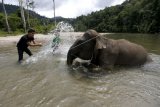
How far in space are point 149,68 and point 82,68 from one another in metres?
2.26

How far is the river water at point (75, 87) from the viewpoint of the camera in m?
5.95

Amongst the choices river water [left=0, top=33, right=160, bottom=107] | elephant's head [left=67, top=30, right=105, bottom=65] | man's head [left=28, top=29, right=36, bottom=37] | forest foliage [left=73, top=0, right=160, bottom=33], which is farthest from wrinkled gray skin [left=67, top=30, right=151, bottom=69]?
forest foliage [left=73, top=0, right=160, bottom=33]

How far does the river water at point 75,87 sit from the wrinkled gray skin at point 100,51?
0.35 meters

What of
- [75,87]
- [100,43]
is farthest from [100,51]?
[75,87]

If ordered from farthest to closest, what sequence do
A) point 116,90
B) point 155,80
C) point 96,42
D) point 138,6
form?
point 138,6, point 96,42, point 155,80, point 116,90

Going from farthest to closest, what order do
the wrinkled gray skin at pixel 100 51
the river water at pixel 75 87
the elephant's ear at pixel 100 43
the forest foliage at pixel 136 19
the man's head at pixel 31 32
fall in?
the forest foliage at pixel 136 19
the man's head at pixel 31 32
the wrinkled gray skin at pixel 100 51
the elephant's ear at pixel 100 43
the river water at pixel 75 87

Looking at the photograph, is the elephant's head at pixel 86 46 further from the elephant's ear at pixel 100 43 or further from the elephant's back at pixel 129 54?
the elephant's back at pixel 129 54

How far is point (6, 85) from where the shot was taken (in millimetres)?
7406

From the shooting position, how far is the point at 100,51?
899 cm

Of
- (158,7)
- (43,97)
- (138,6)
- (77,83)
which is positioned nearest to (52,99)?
(43,97)

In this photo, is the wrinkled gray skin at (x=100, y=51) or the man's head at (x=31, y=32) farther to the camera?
the man's head at (x=31, y=32)

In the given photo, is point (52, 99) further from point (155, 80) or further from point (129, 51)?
point (129, 51)

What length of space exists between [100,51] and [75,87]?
2.20 metres

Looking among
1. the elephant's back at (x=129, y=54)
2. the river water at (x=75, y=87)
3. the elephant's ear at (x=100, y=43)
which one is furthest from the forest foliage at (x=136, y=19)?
the river water at (x=75, y=87)
